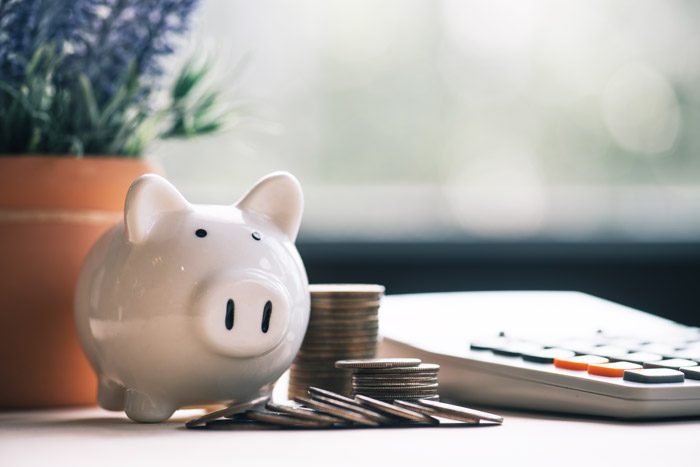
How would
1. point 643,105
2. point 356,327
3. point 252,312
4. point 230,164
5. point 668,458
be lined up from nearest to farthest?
point 668,458 < point 252,312 < point 356,327 < point 230,164 < point 643,105

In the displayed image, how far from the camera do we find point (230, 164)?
169cm

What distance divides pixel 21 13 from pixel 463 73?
1.16 meters

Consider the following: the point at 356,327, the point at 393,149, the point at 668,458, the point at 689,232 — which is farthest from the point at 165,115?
the point at 689,232

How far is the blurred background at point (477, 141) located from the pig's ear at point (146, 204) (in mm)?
952

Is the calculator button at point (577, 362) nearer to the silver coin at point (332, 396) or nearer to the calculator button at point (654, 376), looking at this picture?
the calculator button at point (654, 376)

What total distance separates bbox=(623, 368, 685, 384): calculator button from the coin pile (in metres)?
0.09

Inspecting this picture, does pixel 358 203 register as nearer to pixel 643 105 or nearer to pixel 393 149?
pixel 393 149

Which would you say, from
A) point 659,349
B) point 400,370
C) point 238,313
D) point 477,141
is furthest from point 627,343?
point 477,141

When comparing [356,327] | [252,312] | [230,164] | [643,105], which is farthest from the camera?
[643,105]

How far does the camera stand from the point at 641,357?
0.65m

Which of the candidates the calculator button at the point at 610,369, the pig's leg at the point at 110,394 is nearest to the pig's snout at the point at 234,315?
the pig's leg at the point at 110,394

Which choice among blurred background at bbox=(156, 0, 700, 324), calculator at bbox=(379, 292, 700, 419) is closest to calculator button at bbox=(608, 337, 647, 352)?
calculator at bbox=(379, 292, 700, 419)

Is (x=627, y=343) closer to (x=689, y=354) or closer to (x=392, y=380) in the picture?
(x=689, y=354)

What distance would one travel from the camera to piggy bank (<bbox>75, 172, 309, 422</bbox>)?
59 centimetres
